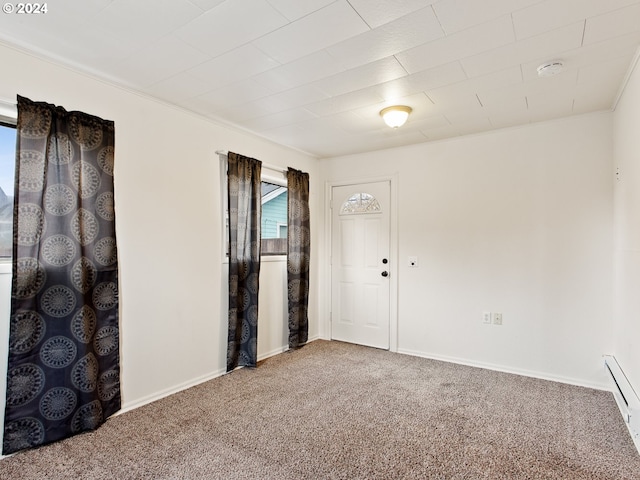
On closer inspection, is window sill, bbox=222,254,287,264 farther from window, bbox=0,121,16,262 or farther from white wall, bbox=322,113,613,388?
window, bbox=0,121,16,262

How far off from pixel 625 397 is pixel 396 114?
2.56m

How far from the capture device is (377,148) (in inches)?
165

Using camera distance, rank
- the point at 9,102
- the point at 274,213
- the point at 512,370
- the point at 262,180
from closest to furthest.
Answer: the point at 9,102 → the point at 512,370 → the point at 262,180 → the point at 274,213

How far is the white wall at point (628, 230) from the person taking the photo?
2.28 metres

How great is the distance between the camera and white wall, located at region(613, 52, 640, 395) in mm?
2277

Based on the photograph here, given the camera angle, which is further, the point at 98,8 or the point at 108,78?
the point at 108,78

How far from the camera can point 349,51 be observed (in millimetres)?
2146

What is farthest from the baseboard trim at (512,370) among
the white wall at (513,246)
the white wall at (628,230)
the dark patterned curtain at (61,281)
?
the dark patterned curtain at (61,281)

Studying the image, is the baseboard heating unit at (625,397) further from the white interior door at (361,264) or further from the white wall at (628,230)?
the white interior door at (361,264)

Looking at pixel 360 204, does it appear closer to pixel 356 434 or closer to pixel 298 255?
pixel 298 255

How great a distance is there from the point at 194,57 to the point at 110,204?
1.12 metres

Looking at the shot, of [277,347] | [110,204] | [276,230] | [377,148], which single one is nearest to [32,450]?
[110,204]

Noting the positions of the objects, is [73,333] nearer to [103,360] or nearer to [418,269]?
[103,360]

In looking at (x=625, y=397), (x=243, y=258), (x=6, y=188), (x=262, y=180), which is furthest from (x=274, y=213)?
(x=625, y=397)
